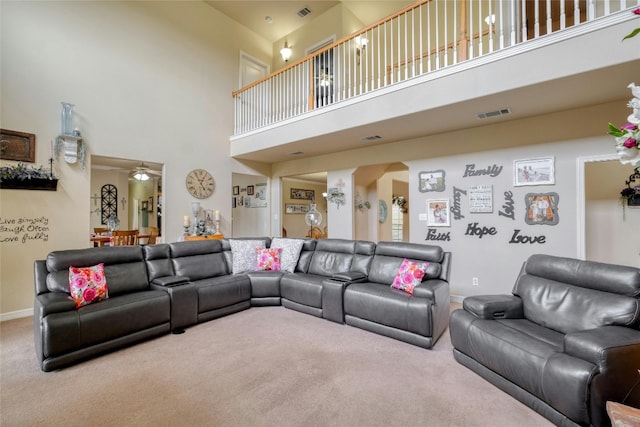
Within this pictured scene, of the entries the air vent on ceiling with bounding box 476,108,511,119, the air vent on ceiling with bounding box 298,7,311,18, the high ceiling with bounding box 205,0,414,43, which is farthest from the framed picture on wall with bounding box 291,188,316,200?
the air vent on ceiling with bounding box 476,108,511,119

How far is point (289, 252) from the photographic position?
435cm

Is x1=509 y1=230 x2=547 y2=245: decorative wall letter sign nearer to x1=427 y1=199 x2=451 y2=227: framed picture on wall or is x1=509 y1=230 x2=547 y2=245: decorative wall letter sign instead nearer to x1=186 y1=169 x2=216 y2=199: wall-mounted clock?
x1=427 y1=199 x2=451 y2=227: framed picture on wall

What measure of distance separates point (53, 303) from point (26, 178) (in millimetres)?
2415

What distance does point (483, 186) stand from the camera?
13.8 feet

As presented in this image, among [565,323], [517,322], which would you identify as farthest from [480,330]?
[565,323]

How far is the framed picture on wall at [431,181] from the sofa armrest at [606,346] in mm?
3067

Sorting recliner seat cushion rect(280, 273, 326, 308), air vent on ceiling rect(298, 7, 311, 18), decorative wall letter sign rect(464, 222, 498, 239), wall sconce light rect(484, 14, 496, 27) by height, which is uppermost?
air vent on ceiling rect(298, 7, 311, 18)

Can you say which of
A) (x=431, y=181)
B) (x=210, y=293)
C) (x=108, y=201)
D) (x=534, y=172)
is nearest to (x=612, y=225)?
(x=534, y=172)

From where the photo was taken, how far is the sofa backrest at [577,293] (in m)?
1.94

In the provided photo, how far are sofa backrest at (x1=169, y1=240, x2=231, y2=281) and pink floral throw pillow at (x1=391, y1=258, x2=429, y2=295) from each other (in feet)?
7.89

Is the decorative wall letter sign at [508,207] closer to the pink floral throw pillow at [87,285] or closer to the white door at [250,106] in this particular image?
the white door at [250,106]

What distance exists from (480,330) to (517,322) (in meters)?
0.41

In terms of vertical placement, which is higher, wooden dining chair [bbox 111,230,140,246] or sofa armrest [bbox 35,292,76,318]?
wooden dining chair [bbox 111,230,140,246]

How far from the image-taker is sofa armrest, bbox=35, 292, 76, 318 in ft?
Answer: 7.77
